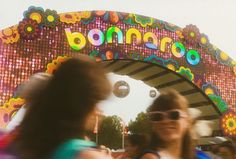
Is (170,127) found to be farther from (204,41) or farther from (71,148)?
(204,41)

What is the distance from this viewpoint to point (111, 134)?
36281mm

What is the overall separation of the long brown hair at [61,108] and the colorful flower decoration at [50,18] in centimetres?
930

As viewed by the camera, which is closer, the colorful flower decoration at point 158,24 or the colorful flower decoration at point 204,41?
the colorful flower decoration at point 158,24

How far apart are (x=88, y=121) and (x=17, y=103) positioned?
27.6ft

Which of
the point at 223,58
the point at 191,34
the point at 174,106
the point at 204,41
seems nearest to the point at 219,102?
the point at 223,58

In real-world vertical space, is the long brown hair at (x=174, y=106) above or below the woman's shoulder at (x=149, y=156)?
above

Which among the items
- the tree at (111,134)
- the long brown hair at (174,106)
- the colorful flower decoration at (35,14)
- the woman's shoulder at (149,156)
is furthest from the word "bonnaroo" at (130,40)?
the tree at (111,134)

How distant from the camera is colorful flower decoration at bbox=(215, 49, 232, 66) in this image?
12727mm

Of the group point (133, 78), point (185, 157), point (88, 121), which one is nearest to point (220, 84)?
point (133, 78)

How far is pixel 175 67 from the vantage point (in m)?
11.8

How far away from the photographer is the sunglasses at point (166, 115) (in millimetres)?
1977

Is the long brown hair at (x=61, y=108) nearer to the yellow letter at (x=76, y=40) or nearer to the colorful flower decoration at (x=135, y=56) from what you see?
the yellow letter at (x=76, y=40)

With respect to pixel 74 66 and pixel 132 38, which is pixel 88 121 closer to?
pixel 74 66

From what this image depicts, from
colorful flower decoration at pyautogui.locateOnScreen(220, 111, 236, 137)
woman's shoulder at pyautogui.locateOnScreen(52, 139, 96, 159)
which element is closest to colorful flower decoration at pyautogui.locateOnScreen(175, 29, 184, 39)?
colorful flower decoration at pyautogui.locateOnScreen(220, 111, 236, 137)
